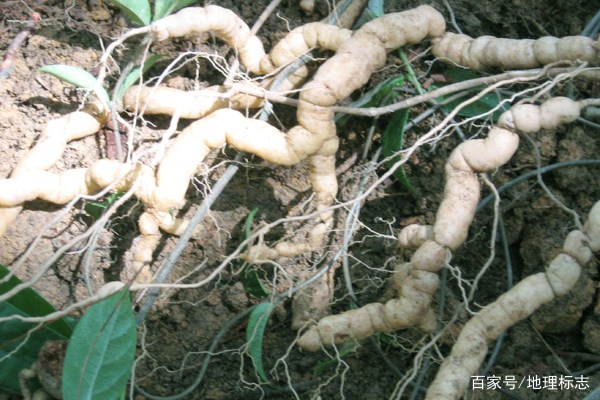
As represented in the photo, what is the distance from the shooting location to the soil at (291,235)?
1209 mm

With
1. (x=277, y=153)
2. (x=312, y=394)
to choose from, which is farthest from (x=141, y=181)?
(x=312, y=394)

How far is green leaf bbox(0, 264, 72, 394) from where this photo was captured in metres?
1.10

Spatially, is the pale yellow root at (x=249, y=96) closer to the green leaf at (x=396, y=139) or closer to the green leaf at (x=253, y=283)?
the green leaf at (x=396, y=139)

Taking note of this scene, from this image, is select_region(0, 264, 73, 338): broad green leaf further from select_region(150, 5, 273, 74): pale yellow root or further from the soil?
select_region(150, 5, 273, 74): pale yellow root

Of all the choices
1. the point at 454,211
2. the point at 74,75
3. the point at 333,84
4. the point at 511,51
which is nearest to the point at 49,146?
the point at 74,75

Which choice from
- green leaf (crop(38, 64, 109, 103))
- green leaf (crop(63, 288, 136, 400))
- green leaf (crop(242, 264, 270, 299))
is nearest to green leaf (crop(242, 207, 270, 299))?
green leaf (crop(242, 264, 270, 299))

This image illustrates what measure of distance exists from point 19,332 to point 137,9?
0.53 m

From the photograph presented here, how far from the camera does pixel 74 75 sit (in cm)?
115

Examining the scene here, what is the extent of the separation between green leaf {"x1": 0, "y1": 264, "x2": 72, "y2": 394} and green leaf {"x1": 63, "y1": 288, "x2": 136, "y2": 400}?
0.12m

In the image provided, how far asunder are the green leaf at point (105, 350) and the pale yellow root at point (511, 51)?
64cm

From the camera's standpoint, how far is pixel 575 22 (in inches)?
51.4

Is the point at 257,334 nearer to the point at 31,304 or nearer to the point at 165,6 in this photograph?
the point at 31,304

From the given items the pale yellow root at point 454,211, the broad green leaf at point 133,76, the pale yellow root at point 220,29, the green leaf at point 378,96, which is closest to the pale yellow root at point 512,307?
the pale yellow root at point 454,211

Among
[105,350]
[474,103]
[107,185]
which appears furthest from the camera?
[474,103]
